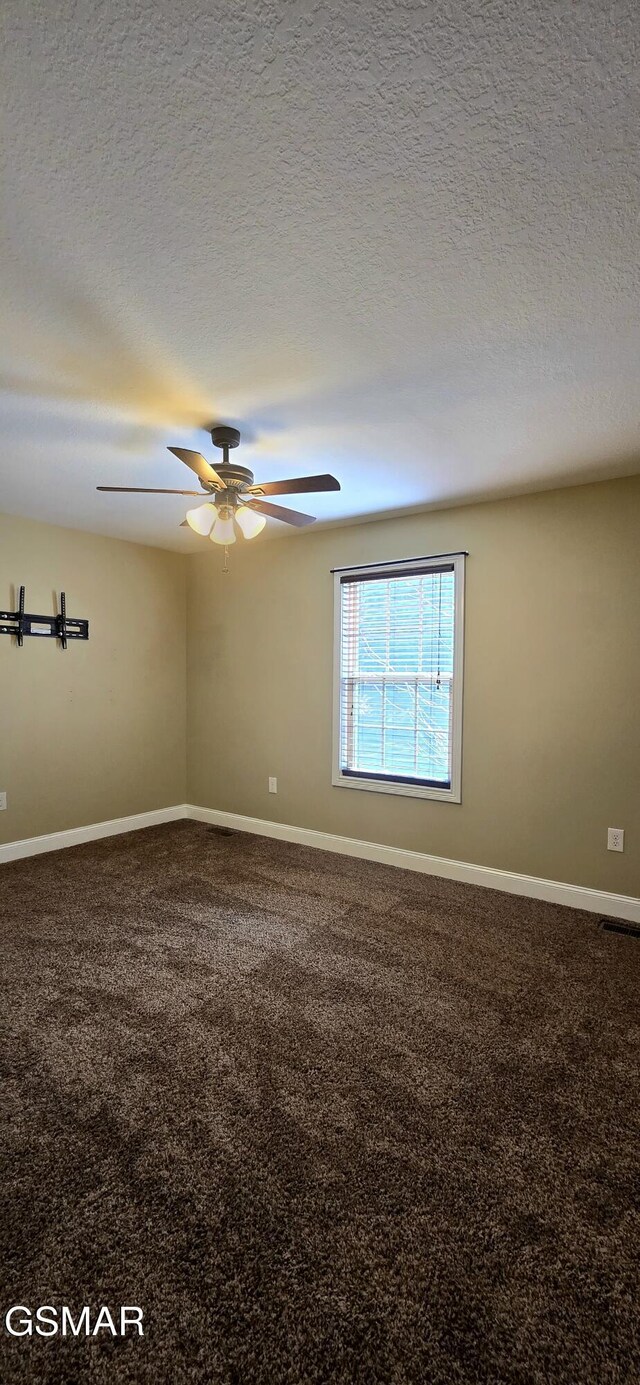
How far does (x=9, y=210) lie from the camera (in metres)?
1.34

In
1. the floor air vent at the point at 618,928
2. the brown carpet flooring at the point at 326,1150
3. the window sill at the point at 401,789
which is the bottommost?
the floor air vent at the point at 618,928

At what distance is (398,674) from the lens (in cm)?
388

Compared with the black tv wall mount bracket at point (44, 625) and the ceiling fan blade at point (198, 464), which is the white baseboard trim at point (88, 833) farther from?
the ceiling fan blade at point (198, 464)

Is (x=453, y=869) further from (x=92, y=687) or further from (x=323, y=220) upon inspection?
(x=323, y=220)

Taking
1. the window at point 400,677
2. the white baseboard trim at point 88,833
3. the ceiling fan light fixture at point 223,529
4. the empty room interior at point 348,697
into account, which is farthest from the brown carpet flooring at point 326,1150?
the ceiling fan light fixture at point 223,529

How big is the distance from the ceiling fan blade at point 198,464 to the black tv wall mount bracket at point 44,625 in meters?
2.25

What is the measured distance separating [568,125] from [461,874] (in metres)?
3.44

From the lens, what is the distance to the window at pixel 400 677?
12.0ft

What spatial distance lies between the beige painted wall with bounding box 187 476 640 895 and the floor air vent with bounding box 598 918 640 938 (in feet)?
0.64

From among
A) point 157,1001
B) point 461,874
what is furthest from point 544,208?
point 461,874

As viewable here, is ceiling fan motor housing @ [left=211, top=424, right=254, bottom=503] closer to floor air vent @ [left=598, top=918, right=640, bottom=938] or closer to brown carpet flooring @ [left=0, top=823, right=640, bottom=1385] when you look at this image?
brown carpet flooring @ [left=0, top=823, right=640, bottom=1385]

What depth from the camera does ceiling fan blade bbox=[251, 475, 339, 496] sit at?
2264 millimetres

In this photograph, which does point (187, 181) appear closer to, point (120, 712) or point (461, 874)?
point (461, 874)

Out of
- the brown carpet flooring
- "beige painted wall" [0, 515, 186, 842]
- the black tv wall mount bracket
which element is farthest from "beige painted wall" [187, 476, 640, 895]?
the black tv wall mount bracket
